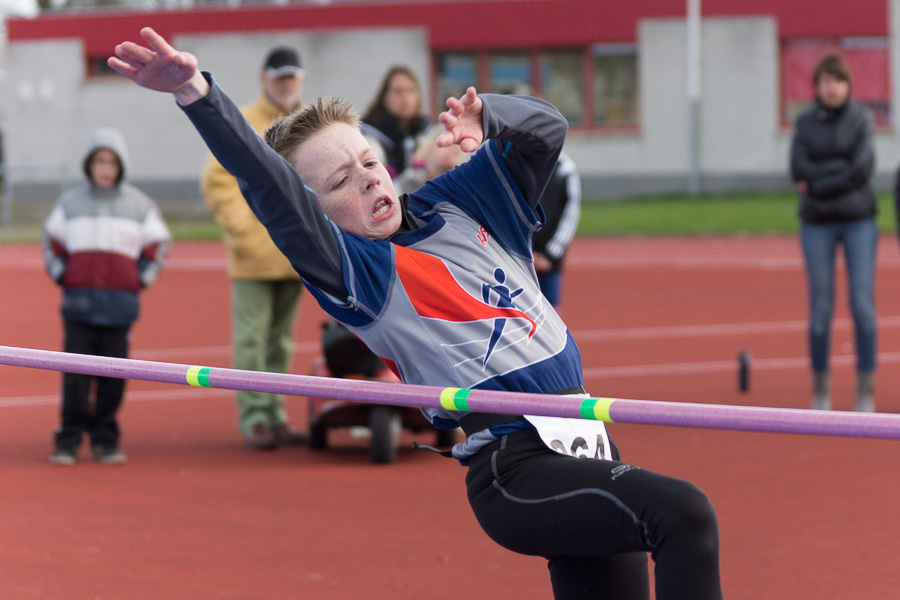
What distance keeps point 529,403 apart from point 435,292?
0.44 m

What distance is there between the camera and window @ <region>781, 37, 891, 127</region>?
31.1m

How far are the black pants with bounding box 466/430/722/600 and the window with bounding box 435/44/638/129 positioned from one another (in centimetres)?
3024

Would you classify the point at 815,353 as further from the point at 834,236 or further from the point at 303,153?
the point at 303,153

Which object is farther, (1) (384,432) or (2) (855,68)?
(2) (855,68)

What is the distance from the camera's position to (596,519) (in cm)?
227

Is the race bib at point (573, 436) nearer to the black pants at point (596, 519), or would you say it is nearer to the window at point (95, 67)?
the black pants at point (596, 519)

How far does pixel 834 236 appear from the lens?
7227mm

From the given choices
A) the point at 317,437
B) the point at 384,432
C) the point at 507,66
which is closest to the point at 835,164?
the point at 384,432

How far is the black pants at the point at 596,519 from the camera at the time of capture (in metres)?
2.15

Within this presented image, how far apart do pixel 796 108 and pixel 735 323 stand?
21.6 m

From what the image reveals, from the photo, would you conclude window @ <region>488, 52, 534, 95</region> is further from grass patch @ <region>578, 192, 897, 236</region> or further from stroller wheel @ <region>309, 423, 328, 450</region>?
stroller wheel @ <region>309, 423, 328, 450</region>

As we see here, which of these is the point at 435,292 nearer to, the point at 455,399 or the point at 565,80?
the point at 455,399

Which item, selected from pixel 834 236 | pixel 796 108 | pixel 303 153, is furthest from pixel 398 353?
pixel 796 108

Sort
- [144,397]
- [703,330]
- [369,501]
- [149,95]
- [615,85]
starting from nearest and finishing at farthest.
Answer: [369,501] → [144,397] → [703,330] → [615,85] → [149,95]
